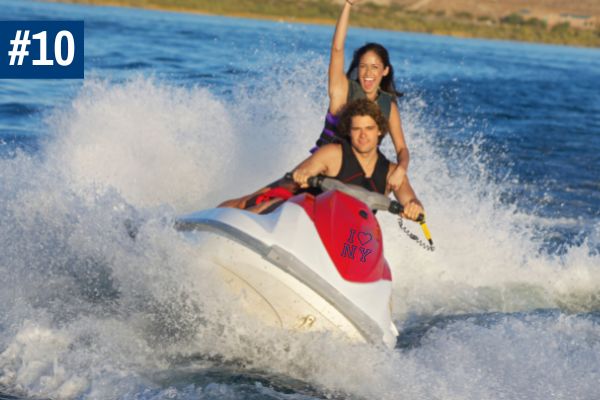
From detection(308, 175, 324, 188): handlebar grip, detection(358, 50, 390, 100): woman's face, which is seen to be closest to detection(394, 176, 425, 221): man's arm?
detection(308, 175, 324, 188): handlebar grip

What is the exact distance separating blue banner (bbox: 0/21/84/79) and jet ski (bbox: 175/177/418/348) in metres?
9.20

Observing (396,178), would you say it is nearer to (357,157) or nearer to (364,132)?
(357,157)

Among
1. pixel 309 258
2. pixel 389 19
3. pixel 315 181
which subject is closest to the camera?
pixel 309 258

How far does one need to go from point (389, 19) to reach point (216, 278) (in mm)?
40573

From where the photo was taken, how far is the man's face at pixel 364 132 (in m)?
5.23

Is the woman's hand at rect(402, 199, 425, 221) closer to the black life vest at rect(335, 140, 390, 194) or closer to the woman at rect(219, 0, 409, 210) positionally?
the black life vest at rect(335, 140, 390, 194)

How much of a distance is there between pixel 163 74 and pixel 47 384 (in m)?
10.7

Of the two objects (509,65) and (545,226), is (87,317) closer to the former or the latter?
(545,226)

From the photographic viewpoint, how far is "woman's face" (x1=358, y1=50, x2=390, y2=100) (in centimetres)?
569

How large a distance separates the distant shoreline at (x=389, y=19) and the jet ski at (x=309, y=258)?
112ft

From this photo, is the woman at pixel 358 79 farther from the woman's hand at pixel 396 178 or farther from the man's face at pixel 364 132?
the man's face at pixel 364 132

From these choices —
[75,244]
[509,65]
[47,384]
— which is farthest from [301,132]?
[509,65]

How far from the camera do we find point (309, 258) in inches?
197

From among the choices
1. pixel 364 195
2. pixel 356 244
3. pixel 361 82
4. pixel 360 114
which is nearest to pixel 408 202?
pixel 364 195
